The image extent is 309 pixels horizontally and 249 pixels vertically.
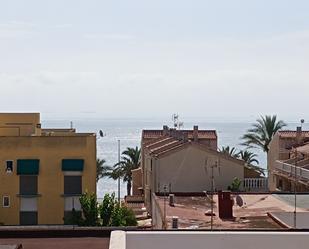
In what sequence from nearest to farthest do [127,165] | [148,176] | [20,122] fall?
[148,176], [20,122], [127,165]

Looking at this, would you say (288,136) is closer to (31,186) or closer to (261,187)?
(261,187)

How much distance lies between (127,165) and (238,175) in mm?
25221

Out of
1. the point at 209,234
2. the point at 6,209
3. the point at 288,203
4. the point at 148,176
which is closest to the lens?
the point at 209,234

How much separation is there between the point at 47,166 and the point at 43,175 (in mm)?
558

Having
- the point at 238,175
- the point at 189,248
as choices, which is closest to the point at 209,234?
the point at 189,248

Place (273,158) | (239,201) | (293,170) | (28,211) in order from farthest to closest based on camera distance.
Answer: (273,158), (293,170), (28,211), (239,201)

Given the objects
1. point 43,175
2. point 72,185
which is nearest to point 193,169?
point 72,185

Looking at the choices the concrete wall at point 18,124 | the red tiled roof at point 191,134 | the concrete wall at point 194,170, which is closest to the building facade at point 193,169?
the concrete wall at point 194,170

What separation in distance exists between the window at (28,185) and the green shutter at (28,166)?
29 cm

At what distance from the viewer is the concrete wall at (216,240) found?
7664 mm

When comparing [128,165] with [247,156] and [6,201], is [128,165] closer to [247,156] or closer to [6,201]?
[247,156]

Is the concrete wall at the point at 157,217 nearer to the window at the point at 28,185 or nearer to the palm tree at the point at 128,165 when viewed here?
the window at the point at 28,185

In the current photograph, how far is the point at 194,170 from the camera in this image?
3981 centimetres

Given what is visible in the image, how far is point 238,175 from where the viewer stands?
40.0 meters
